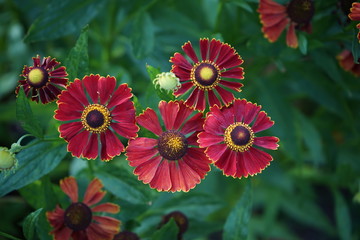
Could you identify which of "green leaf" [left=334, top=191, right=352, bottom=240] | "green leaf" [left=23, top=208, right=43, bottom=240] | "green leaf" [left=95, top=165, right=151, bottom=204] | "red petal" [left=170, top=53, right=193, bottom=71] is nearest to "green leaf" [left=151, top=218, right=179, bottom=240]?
"green leaf" [left=95, top=165, right=151, bottom=204]

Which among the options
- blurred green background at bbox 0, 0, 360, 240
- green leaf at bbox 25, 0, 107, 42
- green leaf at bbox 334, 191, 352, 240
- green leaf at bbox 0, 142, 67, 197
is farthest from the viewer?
green leaf at bbox 334, 191, 352, 240

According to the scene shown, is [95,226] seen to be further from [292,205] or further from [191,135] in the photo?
[292,205]

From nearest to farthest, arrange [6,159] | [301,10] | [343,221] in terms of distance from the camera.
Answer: [6,159], [301,10], [343,221]

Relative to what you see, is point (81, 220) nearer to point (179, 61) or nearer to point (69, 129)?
point (69, 129)

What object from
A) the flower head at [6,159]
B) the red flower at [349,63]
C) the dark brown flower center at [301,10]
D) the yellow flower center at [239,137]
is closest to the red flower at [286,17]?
the dark brown flower center at [301,10]

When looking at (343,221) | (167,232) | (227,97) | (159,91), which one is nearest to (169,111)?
(159,91)

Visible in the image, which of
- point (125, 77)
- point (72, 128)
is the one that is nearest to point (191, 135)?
point (72, 128)

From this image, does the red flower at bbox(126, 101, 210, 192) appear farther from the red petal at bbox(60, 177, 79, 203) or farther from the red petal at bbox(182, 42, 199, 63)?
the red petal at bbox(60, 177, 79, 203)

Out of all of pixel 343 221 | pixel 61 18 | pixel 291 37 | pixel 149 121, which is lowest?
pixel 343 221
